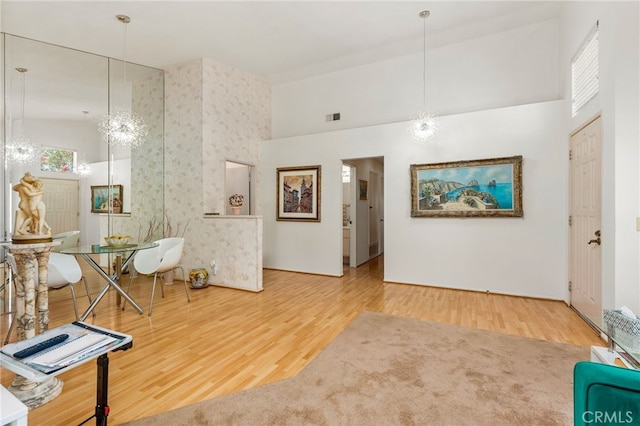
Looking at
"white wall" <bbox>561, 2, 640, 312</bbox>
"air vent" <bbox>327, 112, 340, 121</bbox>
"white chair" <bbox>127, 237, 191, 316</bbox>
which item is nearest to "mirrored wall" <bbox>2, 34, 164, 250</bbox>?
"white chair" <bbox>127, 237, 191, 316</bbox>

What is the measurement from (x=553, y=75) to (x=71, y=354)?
6.11 meters

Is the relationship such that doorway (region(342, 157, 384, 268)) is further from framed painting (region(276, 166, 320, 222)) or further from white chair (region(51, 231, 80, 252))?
white chair (region(51, 231, 80, 252))

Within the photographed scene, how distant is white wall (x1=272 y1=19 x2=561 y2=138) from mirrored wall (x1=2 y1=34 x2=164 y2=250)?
2.81 meters

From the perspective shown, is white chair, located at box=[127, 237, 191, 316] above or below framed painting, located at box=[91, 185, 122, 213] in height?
below

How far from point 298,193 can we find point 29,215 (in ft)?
13.6

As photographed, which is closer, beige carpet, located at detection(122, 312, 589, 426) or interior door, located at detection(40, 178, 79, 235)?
beige carpet, located at detection(122, 312, 589, 426)

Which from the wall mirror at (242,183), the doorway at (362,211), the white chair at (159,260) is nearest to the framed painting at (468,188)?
the doorway at (362,211)

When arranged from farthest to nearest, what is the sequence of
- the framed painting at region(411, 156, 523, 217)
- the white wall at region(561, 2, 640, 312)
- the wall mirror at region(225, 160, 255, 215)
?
the wall mirror at region(225, 160, 255, 215) → the framed painting at region(411, 156, 523, 217) → the white wall at region(561, 2, 640, 312)

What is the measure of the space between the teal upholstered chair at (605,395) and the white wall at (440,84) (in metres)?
4.95

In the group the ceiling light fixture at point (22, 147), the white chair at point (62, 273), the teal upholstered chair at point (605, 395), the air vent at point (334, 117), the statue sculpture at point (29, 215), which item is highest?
the air vent at point (334, 117)

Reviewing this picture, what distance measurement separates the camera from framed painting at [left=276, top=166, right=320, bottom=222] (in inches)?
230

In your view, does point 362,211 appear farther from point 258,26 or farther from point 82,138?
point 82,138

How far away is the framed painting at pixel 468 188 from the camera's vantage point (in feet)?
14.1

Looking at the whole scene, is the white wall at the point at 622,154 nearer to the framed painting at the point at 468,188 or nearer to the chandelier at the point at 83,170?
the framed painting at the point at 468,188
